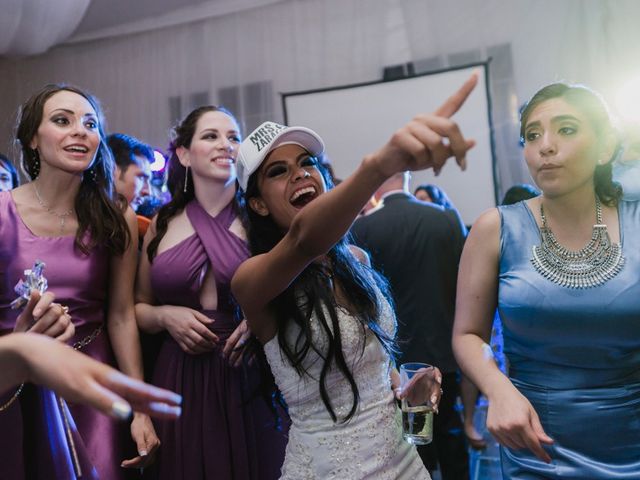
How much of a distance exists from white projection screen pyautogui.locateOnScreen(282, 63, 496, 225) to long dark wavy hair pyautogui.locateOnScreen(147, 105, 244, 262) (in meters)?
3.64

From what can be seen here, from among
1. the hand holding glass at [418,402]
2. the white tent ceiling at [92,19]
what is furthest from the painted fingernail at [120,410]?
the white tent ceiling at [92,19]

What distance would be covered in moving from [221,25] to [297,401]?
5.74 metres

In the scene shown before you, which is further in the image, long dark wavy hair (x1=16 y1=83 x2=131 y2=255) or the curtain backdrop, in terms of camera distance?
the curtain backdrop

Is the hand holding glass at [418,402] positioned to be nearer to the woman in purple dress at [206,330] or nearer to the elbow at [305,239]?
the elbow at [305,239]

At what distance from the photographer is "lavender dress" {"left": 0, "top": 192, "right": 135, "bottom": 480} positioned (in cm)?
155

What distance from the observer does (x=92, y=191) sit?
6.52 ft

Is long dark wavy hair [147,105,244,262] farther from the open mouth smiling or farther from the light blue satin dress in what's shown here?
the light blue satin dress

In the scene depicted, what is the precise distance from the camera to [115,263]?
1.96 meters

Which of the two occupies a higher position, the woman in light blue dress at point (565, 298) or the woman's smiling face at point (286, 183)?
the woman's smiling face at point (286, 183)

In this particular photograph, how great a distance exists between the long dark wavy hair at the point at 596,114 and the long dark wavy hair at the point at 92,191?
1.31 metres

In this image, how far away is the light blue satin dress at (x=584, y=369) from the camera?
1332 mm

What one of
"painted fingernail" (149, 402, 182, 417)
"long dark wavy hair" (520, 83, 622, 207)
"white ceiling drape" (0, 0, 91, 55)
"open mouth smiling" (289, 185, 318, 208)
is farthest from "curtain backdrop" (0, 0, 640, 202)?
"painted fingernail" (149, 402, 182, 417)

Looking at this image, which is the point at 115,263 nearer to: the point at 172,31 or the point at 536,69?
the point at 536,69

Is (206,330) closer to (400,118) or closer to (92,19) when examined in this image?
(400,118)
